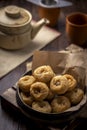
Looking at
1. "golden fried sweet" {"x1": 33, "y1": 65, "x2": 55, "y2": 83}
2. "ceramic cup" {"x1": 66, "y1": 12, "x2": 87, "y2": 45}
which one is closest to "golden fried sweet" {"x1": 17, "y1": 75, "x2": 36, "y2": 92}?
"golden fried sweet" {"x1": 33, "y1": 65, "x2": 55, "y2": 83}

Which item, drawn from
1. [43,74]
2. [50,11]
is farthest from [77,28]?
[43,74]

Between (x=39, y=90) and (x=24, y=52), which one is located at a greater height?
(x=39, y=90)

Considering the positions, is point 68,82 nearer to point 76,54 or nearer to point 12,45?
point 76,54

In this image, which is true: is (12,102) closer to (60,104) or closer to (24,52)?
(60,104)

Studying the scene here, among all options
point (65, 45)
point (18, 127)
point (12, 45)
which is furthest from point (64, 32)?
point (18, 127)

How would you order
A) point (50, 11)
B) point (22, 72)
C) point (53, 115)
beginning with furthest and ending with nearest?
point (50, 11)
point (22, 72)
point (53, 115)
